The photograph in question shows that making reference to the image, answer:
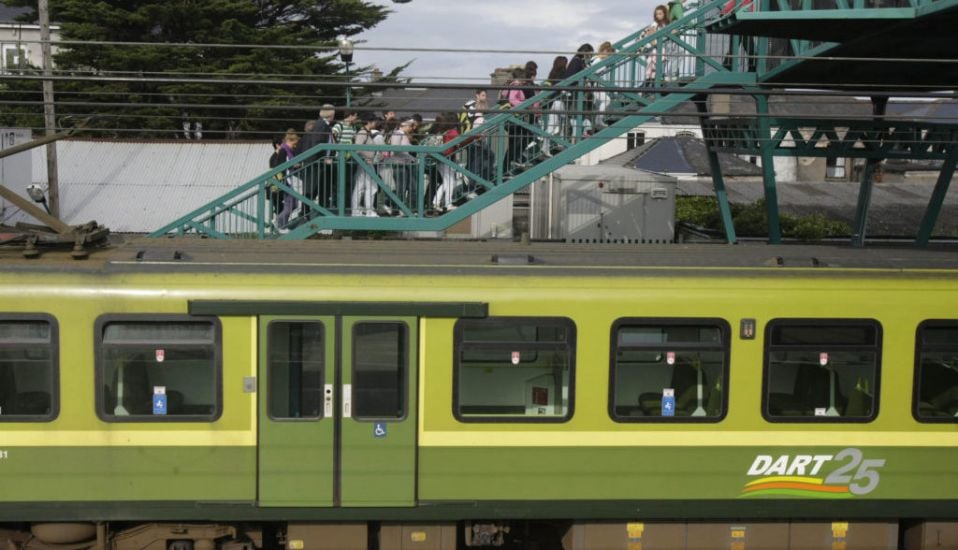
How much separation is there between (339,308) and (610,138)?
8.22 m

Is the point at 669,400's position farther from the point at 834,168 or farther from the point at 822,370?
the point at 834,168

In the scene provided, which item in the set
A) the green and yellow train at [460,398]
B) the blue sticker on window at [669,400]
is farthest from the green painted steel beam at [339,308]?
the blue sticker on window at [669,400]

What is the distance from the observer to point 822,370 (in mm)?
9836

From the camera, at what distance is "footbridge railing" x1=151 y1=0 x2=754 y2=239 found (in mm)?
16969

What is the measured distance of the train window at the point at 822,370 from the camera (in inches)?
384

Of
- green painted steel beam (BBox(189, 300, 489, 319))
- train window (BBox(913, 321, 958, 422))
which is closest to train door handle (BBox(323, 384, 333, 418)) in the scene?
green painted steel beam (BBox(189, 300, 489, 319))

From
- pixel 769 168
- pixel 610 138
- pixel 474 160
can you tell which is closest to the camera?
pixel 610 138

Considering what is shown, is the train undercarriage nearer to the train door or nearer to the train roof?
the train door

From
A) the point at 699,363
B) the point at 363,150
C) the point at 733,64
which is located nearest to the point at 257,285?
the point at 699,363

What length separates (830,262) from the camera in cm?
1020

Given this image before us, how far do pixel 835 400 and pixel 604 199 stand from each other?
13.1 meters

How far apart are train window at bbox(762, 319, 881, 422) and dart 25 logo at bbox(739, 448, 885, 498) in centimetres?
34

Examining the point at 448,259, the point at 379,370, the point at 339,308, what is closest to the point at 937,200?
the point at 448,259

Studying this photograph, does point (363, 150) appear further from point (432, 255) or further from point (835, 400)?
point (835, 400)
